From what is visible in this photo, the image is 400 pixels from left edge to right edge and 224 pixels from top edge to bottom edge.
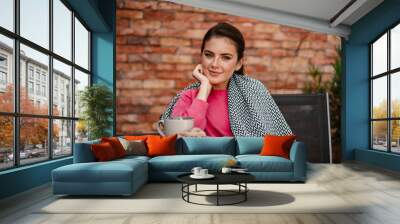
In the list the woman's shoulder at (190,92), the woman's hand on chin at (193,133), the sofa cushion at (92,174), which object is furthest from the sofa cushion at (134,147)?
the woman's shoulder at (190,92)

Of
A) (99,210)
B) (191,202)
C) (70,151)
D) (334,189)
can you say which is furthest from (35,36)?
(334,189)

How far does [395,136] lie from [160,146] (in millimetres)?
4248

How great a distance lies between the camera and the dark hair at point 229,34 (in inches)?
313

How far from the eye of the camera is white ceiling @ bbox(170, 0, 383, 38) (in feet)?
24.8

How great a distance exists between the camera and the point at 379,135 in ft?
26.5

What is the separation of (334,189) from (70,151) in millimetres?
4293

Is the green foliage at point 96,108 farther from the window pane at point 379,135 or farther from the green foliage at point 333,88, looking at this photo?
the window pane at point 379,135

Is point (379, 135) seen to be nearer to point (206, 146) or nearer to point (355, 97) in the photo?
point (355, 97)

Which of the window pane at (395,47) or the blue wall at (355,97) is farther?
the blue wall at (355,97)

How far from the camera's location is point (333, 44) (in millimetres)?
8734

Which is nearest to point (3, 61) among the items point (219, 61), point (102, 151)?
point (102, 151)

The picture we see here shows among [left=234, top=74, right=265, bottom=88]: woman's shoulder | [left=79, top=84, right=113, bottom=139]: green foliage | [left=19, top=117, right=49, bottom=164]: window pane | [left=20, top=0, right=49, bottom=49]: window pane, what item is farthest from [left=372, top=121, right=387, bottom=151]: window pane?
[left=20, top=0, right=49, bottom=49]: window pane

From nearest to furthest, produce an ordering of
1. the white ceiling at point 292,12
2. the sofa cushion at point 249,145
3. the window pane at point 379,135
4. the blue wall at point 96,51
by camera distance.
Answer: the blue wall at point 96,51 → the sofa cushion at point 249,145 → the white ceiling at point 292,12 → the window pane at point 379,135

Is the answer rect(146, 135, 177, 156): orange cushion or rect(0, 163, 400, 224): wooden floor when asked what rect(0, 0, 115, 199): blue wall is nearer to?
rect(0, 163, 400, 224): wooden floor
